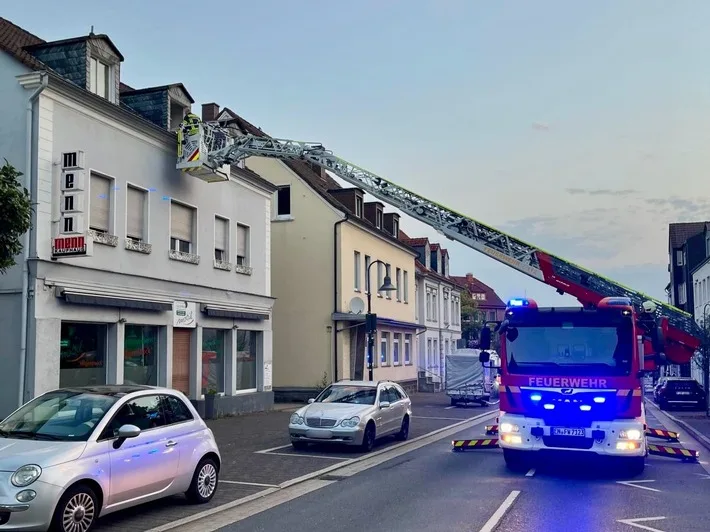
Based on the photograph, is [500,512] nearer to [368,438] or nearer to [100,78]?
[368,438]

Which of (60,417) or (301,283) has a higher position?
(301,283)

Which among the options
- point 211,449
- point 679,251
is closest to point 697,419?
point 211,449

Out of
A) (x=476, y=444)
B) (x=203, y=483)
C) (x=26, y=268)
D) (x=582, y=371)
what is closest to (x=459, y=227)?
(x=476, y=444)

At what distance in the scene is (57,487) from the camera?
23.7 feet

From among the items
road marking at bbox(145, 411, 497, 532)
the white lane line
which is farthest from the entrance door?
the white lane line

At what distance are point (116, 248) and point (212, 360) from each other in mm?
6153

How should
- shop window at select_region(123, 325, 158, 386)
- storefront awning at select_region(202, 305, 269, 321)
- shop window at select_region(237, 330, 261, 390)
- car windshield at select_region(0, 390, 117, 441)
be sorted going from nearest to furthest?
1. car windshield at select_region(0, 390, 117, 441)
2. shop window at select_region(123, 325, 158, 386)
3. storefront awning at select_region(202, 305, 269, 321)
4. shop window at select_region(237, 330, 261, 390)

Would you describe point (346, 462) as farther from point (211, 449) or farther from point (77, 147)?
point (77, 147)

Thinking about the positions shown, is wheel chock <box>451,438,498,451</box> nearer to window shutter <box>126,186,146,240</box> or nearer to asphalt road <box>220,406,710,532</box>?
asphalt road <box>220,406,710,532</box>

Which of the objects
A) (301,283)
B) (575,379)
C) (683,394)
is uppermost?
(301,283)

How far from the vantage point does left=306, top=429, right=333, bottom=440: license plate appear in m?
15.0

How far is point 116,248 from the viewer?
60.0ft

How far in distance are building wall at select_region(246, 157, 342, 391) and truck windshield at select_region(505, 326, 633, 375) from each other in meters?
20.1

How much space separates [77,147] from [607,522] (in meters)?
13.7
